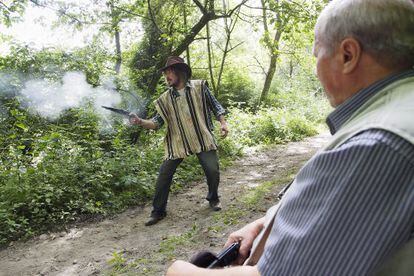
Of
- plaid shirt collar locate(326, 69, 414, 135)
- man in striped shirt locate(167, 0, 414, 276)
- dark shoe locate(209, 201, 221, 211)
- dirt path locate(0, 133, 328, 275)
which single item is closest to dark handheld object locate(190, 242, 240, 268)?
man in striped shirt locate(167, 0, 414, 276)

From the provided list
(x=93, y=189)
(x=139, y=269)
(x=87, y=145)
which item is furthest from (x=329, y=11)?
(x=87, y=145)

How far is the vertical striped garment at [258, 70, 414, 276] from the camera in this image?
0.90 m

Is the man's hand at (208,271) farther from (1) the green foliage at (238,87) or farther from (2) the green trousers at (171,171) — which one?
(1) the green foliage at (238,87)

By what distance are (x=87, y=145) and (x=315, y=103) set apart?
10965 millimetres

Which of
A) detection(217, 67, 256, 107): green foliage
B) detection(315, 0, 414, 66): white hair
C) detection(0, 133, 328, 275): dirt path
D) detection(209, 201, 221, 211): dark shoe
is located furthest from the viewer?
detection(217, 67, 256, 107): green foliage

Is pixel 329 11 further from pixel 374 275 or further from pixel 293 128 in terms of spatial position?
pixel 293 128

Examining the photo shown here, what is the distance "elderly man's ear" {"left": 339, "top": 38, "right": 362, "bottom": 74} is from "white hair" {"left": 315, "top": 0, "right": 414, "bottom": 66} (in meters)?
0.02

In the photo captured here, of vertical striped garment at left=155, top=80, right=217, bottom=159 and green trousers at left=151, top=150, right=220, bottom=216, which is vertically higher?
vertical striped garment at left=155, top=80, right=217, bottom=159

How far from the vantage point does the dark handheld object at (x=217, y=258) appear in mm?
1545

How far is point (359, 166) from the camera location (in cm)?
93

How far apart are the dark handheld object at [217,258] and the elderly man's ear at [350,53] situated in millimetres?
938

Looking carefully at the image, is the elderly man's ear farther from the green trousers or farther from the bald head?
the green trousers

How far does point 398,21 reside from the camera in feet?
3.68

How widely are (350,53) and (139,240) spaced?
4.62 m
